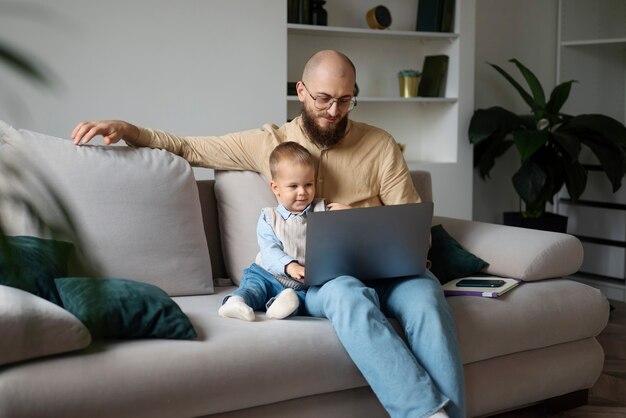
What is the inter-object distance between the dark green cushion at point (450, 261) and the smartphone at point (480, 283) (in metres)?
0.06

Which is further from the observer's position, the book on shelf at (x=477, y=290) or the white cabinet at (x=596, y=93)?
the white cabinet at (x=596, y=93)

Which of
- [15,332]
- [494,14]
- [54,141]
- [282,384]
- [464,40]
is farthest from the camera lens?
[494,14]

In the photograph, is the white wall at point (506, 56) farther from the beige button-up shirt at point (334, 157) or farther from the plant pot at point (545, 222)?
the beige button-up shirt at point (334, 157)

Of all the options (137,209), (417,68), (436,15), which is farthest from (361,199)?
(417,68)

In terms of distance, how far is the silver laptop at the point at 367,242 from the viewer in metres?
2.18

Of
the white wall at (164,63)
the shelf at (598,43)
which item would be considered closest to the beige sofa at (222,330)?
the white wall at (164,63)

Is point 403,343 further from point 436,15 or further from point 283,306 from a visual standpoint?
point 436,15

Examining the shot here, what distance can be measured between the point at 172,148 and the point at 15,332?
1.10 m

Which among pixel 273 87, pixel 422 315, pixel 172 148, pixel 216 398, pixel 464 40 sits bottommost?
pixel 216 398

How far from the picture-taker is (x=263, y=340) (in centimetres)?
210

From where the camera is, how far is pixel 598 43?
4852 mm

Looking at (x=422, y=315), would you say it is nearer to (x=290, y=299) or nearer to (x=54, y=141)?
(x=290, y=299)

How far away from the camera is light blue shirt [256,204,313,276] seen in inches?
94.0

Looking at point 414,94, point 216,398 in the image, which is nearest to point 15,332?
point 216,398
